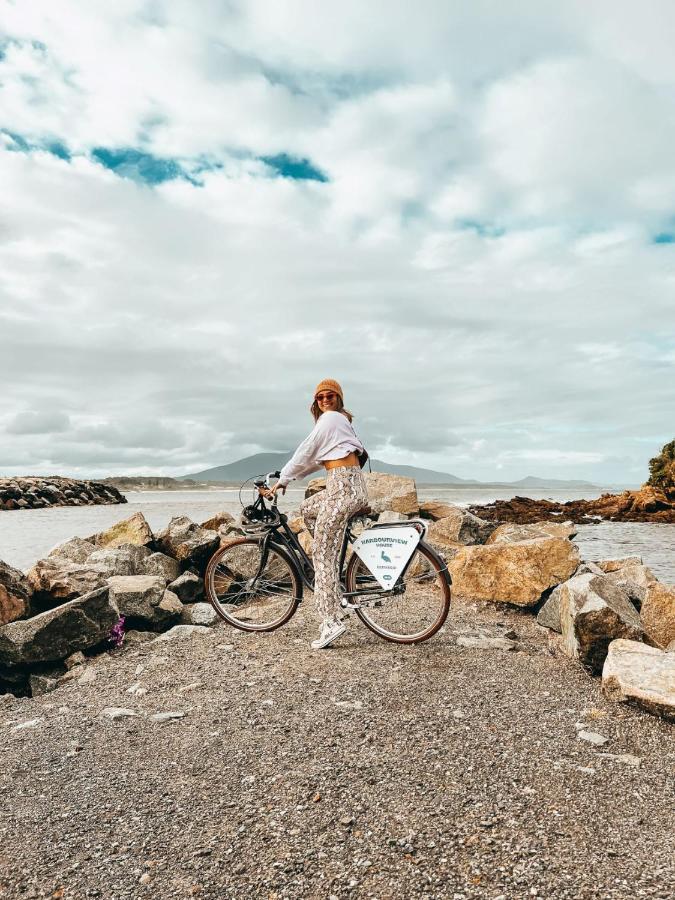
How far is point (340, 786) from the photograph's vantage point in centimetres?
363

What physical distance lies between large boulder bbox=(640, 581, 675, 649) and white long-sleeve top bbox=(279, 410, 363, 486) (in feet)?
12.5

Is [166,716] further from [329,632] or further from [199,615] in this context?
[199,615]

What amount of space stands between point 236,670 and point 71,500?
1719 inches

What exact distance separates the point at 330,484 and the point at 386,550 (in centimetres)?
91

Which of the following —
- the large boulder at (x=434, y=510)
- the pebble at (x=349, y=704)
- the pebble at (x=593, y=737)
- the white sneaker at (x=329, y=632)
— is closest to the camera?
the pebble at (x=593, y=737)

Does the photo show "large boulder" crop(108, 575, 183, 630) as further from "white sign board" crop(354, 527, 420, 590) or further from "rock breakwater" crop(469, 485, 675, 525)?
"rock breakwater" crop(469, 485, 675, 525)

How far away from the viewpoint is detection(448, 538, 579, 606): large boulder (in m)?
8.02

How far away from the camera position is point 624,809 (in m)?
3.41

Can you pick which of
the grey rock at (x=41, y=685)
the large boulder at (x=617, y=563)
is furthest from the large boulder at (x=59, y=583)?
the large boulder at (x=617, y=563)

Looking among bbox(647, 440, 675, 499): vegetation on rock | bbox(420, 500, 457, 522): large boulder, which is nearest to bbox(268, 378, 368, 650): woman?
bbox(420, 500, 457, 522): large boulder

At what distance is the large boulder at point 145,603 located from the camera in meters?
7.77

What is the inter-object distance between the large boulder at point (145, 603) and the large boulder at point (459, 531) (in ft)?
16.9

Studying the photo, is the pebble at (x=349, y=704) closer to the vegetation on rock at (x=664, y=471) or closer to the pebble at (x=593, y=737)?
the pebble at (x=593, y=737)

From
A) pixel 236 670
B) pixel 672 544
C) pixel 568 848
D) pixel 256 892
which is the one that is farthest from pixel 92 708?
pixel 672 544
